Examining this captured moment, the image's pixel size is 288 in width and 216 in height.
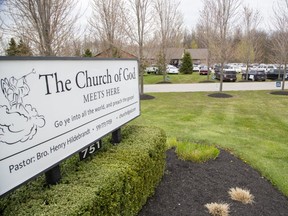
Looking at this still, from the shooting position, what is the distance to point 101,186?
86.0 inches

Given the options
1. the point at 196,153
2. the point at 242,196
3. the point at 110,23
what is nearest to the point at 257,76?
the point at 110,23

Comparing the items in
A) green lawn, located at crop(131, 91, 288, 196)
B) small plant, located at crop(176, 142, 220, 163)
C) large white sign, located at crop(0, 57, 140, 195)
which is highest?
large white sign, located at crop(0, 57, 140, 195)

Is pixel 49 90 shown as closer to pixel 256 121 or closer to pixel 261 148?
pixel 261 148

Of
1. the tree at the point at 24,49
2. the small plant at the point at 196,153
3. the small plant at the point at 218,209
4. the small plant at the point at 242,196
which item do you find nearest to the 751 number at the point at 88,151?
the small plant at the point at 218,209

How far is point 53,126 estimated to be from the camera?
206 cm

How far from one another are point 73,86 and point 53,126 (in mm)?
446

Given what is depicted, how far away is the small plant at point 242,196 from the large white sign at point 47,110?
2169 mm

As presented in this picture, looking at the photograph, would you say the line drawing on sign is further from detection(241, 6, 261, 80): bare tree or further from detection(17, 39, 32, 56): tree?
detection(241, 6, 261, 80): bare tree

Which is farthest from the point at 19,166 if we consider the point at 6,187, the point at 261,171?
the point at 261,171

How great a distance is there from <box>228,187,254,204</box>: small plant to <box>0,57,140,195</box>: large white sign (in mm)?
2169

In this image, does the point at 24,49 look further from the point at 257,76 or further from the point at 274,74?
the point at 274,74

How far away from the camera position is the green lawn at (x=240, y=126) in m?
5.04

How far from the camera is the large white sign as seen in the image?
169 cm

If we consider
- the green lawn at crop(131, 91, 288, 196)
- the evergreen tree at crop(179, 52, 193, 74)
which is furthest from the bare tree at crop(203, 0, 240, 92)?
the evergreen tree at crop(179, 52, 193, 74)
